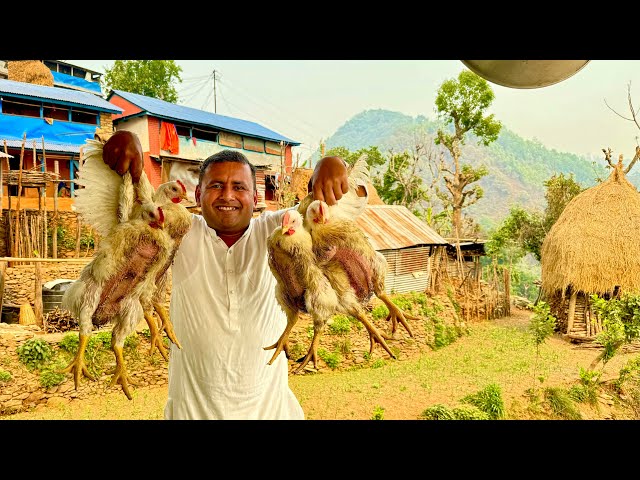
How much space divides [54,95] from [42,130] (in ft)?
3.39

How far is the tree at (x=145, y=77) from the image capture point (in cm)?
2142

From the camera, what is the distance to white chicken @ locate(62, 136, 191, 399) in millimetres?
1709

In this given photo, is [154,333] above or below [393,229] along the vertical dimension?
below

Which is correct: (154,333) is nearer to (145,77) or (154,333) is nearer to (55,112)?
(55,112)

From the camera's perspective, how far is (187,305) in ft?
7.19

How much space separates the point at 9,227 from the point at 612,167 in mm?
15395

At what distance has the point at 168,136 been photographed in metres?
14.0

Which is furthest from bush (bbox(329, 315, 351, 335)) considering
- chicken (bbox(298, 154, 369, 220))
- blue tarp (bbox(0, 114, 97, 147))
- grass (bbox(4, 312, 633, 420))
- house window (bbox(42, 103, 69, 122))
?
house window (bbox(42, 103, 69, 122))

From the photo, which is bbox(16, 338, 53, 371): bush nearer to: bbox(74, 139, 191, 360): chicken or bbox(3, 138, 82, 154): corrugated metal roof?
bbox(3, 138, 82, 154): corrugated metal roof

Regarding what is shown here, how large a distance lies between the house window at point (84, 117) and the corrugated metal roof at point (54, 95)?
371mm

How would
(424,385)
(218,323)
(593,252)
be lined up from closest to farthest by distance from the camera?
(218,323)
(424,385)
(593,252)

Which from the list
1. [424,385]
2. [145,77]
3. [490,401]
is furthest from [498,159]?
[490,401]

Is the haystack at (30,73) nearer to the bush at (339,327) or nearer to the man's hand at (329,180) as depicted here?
the bush at (339,327)

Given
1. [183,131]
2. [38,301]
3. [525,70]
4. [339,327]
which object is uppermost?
[183,131]
